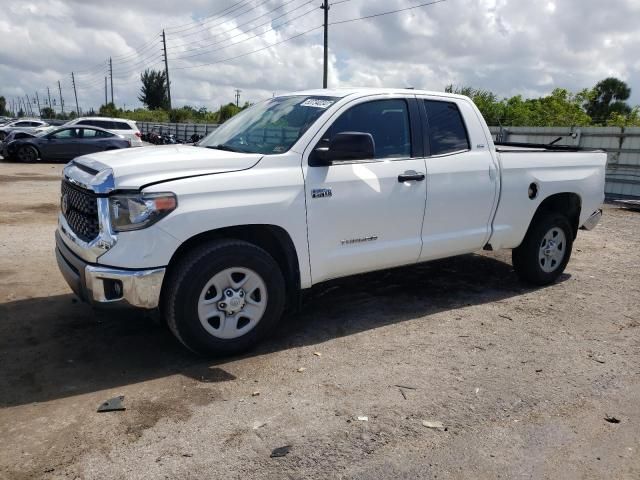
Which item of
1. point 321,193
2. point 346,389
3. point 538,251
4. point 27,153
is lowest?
point 346,389

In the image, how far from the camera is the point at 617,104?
41500 millimetres

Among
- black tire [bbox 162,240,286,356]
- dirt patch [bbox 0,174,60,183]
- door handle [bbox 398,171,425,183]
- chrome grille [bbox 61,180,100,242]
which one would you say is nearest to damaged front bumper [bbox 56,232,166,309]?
black tire [bbox 162,240,286,356]

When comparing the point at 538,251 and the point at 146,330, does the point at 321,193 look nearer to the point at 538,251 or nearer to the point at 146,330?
Result: the point at 146,330

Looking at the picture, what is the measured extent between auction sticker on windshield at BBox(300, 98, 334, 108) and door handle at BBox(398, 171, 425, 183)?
0.81m

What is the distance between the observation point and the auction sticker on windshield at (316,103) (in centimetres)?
429

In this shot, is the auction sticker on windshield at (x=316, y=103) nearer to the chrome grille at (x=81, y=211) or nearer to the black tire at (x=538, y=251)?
the chrome grille at (x=81, y=211)

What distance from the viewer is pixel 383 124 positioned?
14.8 ft

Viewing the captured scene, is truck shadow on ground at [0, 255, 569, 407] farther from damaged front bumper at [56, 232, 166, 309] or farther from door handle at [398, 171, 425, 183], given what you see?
door handle at [398, 171, 425, 183]

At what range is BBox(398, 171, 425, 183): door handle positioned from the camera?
439 centimetres

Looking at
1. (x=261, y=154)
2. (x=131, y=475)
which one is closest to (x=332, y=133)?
(x=261, y=154)

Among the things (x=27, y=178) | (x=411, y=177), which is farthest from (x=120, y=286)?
(x=27, y=178)

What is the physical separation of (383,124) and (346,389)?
7.21 ft

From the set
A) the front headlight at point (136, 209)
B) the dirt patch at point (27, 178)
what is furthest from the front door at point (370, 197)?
the dirt patch at point (27, 178)

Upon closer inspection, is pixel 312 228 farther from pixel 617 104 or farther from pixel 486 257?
pixel 617 104
